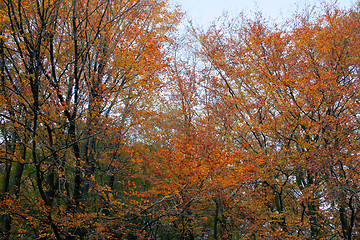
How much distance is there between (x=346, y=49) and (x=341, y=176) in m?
3.82

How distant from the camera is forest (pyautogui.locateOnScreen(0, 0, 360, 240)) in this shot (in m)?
5.87

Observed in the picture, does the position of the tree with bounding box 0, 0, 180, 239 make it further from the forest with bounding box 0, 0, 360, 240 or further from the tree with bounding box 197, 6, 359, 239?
the tree with bounding box 197, 6, 359, 239

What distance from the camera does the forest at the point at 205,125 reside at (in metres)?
5.87

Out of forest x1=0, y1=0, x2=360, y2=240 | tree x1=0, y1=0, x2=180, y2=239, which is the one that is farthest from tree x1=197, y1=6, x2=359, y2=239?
tree x1=0, y1=0, x2=180, y2=239

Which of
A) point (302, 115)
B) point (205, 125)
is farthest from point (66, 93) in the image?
point (302, 115)

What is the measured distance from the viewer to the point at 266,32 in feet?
27.7

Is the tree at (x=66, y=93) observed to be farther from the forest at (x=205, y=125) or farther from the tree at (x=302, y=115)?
the tree at (x=302, y=115)

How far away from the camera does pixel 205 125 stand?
34.0 feet

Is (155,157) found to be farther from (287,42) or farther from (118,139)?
(287,42)

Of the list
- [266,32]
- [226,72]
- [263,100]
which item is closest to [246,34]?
[266,32]

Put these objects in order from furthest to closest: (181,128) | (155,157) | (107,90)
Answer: (181,128) → (155,157) → (107,90)

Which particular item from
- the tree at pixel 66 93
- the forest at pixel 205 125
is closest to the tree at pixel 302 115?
the forest at pixel 205 125

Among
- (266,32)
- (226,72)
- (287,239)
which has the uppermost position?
(266,32)

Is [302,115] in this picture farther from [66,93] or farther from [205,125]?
[66,93]
